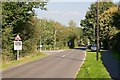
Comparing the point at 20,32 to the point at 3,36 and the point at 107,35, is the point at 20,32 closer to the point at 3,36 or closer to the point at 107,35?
the point at 3,36

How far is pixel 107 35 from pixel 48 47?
2290 cm

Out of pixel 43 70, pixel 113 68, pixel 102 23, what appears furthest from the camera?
pixel 102 23

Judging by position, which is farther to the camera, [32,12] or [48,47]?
[48,47]

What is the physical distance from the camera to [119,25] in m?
52.7

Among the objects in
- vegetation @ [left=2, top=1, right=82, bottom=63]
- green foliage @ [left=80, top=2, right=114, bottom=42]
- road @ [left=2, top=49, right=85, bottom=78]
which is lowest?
road @ [left=2, top=49, right=85, bottom=78]

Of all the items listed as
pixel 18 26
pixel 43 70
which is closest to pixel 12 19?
pixel 18 26

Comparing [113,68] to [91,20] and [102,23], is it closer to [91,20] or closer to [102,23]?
[102,23]

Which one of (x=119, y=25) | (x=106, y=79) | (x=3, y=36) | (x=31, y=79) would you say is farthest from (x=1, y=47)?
(x=119, y=25)

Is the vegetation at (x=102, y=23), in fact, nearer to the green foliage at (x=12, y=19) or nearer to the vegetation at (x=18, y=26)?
the vegetation at (x=18, y=26)

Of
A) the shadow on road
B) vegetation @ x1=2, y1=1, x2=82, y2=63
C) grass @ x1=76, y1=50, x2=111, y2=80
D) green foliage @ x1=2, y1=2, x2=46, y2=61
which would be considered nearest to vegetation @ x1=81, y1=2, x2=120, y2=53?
vegetation @ x1=2, y1=1, x2=82, y2=63

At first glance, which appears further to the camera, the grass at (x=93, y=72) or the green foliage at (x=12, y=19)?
the green foliage at (x=12, y=19)

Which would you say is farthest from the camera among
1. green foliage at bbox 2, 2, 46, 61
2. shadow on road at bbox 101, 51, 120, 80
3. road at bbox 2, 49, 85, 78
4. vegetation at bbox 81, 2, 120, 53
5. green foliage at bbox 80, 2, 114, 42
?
green foliage at bbox 80, 2, 114, 42

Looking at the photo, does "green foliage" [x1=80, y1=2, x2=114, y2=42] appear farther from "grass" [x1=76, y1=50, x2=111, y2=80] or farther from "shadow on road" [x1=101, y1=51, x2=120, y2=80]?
"grass" [x1=76, y1=50, x2=111, y2=80]

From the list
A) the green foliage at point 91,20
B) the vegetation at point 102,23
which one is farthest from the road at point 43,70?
the green foliage at point 91,20
